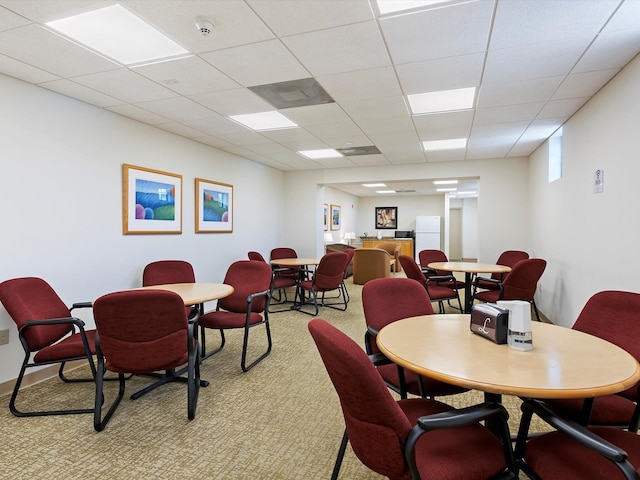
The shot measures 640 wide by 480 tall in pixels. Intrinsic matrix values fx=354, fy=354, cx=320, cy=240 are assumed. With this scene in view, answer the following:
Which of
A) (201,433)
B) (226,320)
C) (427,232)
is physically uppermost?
(427,232)

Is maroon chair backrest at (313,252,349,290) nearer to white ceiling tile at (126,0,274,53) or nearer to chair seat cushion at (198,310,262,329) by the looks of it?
chair seat cushion at (198,310,262,329)

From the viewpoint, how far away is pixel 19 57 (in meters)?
2.56

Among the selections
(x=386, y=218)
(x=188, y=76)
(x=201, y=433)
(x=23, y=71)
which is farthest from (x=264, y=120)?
(x=386, y=218)

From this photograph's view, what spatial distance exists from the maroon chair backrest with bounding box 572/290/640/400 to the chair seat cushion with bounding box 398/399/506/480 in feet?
2.90

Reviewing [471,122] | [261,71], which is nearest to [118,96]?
[261,71]

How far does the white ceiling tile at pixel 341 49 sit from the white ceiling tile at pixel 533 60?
0.84 m

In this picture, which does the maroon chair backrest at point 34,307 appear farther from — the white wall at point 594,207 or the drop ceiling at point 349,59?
the white wall at point 594,207

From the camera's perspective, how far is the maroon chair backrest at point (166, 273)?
384 centimetres

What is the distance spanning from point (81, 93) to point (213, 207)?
2.33 meters

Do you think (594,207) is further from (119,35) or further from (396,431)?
(119,35)

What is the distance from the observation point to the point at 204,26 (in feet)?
7.08

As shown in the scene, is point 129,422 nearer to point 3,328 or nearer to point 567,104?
point 3,328

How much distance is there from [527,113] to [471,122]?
22.3 inches

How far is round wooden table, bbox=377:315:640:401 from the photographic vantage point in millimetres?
1215
